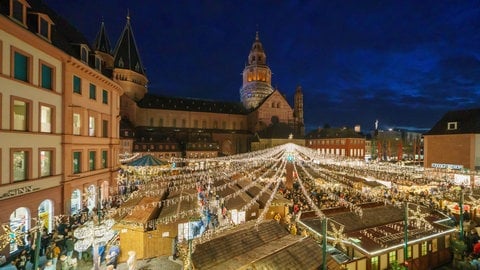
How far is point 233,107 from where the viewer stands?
249 ft

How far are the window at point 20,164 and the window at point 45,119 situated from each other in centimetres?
184

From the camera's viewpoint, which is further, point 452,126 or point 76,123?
point 452,126

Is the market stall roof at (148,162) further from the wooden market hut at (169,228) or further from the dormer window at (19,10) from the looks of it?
the dormer window at (19,10)

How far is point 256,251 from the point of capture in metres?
9.21

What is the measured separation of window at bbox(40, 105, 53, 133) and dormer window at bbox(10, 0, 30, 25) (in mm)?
4547

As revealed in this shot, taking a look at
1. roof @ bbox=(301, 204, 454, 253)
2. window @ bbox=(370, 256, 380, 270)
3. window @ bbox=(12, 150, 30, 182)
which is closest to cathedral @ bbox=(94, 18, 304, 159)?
window @ bbox=(12, 150, 30, 182)

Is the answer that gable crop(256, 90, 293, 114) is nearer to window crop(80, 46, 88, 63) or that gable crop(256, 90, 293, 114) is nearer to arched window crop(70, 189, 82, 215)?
window crop(80, 46, 88, 63)

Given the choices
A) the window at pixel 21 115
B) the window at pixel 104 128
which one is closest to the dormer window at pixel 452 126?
the window at pixel 104 128

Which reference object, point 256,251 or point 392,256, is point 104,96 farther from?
point 392,256

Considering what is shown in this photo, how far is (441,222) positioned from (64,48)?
87.1 feet

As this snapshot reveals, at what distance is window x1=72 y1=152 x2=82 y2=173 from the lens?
16906 mm

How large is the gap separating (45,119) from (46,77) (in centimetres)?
251

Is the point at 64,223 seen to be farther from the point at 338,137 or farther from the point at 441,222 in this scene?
the point at 338,137

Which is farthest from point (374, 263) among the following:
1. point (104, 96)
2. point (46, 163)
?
point (104, 96)
